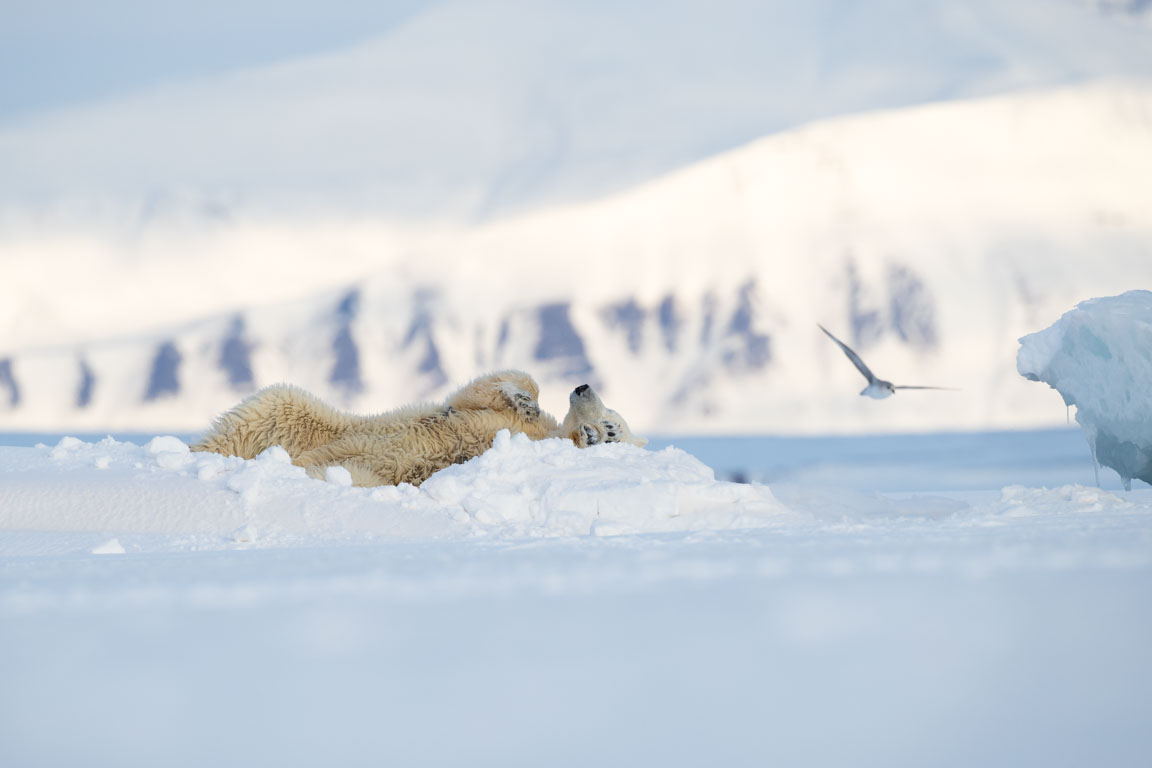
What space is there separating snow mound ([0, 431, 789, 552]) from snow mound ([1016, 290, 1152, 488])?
6.58 feet

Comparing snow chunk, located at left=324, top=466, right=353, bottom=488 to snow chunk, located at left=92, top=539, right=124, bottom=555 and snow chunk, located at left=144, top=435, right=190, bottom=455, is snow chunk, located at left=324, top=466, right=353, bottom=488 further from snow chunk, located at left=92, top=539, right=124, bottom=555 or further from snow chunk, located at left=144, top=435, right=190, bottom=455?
snow chunk, located at left=92, top=539, right=124, bottom=555

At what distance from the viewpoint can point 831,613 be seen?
165 centimetres

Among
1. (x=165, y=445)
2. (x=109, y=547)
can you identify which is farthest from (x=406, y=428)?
(x=109, y=547)

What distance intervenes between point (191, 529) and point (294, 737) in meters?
2.48

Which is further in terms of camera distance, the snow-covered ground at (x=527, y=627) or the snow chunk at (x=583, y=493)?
the snow chunk at (x=583, y=493)

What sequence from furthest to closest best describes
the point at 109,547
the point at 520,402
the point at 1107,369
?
the point at 1107,369 < the point at 520,402 < the point at 109,547

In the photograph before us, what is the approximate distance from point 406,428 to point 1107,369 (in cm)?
334

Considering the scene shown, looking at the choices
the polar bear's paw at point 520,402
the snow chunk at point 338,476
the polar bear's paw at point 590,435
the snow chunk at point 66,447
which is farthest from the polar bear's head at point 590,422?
the snow chunk at point 66,447

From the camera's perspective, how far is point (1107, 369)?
519 centimetres

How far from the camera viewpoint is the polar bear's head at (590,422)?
193 inches

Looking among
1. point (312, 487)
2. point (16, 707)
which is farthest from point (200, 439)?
point (16, 707)

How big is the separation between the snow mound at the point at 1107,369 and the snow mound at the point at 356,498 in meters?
2.00

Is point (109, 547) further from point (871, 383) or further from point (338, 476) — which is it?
point (871, 383)

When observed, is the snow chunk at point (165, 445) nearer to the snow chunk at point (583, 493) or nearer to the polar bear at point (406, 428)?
the polar bear at point (406, 428)
